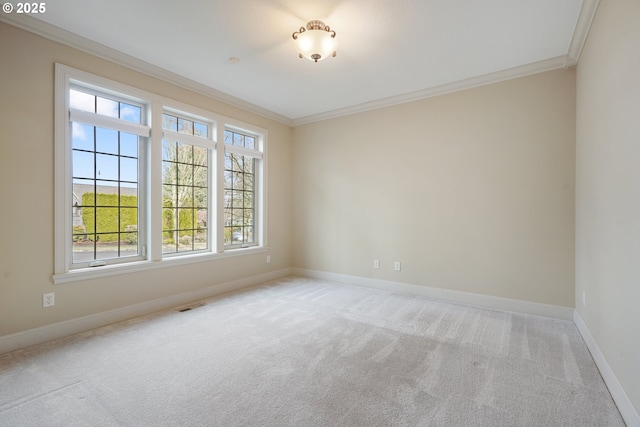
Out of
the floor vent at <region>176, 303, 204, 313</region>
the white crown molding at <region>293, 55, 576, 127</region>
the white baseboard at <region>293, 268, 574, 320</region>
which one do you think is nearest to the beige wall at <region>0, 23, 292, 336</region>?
the floor vent at <region>176, 303, 204, 313</region>

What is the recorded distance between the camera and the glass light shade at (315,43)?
2480 mm

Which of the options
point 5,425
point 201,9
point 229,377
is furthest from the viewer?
point 201,9

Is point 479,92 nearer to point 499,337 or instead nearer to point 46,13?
point 499,337

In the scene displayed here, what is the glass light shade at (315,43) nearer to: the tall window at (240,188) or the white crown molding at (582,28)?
the white crown molding at (582,28)

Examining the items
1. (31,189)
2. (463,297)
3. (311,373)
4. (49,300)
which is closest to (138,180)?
(31,189)

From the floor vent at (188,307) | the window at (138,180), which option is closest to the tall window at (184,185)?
the window at (138,180)

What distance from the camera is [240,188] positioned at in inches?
186

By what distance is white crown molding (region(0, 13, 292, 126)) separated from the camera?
8.20 ft

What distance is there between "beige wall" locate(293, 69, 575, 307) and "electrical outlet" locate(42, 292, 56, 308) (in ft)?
11.3

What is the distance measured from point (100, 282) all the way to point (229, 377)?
1.90 meters

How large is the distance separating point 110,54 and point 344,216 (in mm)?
3574

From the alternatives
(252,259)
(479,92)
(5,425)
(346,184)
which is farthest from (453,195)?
(5,425)

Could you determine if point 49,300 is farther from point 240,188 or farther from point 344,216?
point 344,216

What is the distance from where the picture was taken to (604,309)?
2.14 m
